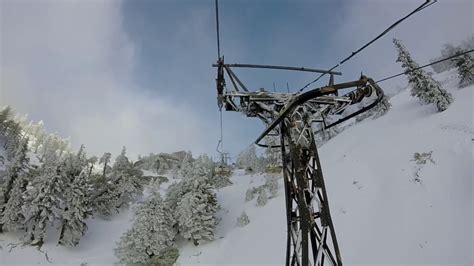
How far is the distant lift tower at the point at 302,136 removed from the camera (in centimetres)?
604

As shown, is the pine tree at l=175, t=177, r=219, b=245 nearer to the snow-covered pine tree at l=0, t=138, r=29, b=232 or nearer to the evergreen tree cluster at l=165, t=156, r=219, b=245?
the evergreen tree cluster at l=165, t=156, r=219, b=245

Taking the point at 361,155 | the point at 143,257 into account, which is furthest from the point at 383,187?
the point at 143,257

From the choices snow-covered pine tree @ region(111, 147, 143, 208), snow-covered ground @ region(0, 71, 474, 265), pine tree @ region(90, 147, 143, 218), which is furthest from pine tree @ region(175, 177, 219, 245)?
snow-covered pine tree @ region(111, 147, 143, 208)

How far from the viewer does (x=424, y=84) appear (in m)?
33.2

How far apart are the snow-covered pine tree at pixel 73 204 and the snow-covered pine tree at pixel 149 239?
276 inches

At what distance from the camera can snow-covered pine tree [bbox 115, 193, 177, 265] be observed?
25.9 meters

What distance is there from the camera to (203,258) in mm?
25516

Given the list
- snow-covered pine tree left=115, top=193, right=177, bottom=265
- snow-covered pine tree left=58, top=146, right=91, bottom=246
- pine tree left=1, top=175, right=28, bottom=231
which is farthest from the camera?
snow-covered pine tree left=58, top=146, right=91, bottom=246

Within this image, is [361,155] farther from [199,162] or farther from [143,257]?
[143,257]

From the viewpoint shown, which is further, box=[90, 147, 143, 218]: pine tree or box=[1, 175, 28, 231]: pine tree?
box=[90, 147, 143, 218]: pine tree

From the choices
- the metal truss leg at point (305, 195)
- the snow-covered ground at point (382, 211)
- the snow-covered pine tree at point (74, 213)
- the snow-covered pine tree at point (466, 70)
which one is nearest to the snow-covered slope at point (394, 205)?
the snow-covered ground at point (382, 211)

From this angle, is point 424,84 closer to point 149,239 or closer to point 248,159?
point 149,239

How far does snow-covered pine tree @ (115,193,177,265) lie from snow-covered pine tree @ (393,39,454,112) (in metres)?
30.2

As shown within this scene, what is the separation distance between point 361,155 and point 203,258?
1904 cm
